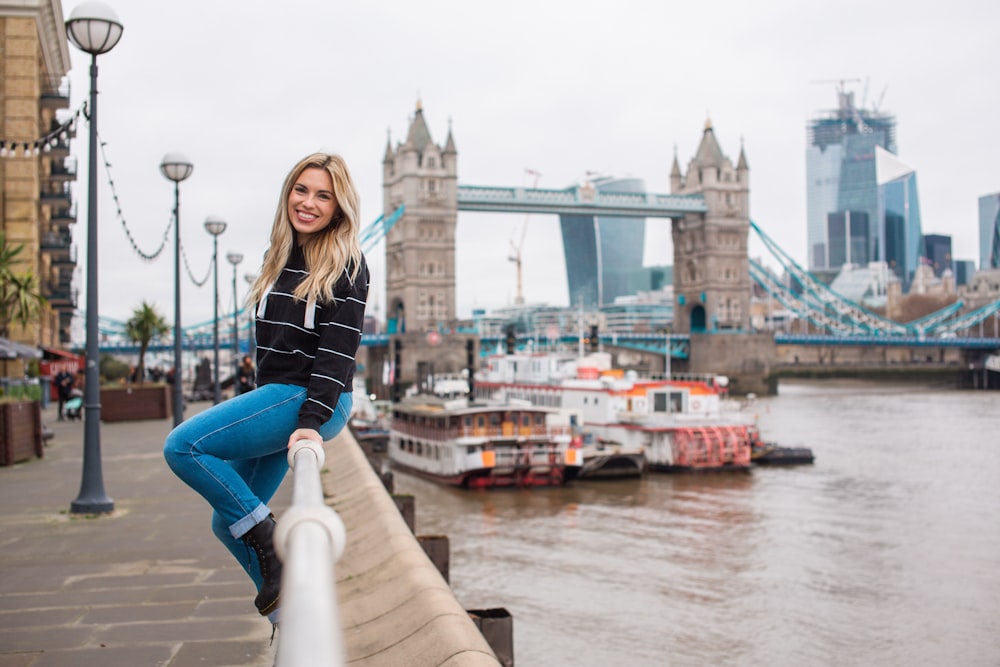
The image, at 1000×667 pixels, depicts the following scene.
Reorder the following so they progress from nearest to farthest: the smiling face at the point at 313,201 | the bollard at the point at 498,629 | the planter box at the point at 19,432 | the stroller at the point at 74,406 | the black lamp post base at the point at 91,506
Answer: the smiling face at the point at 313,201 → the bollard at the point at 498,629 → the black lamp post base at the point at 91,506 → the planter box at the point at 19,432 → the stroller at the point at 74,406

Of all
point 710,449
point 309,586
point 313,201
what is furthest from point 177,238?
point 710,449

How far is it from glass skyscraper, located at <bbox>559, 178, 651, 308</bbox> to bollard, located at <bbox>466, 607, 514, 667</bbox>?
174 m

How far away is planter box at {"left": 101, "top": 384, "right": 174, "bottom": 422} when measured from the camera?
1936cm

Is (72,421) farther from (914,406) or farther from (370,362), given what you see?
(370,362)

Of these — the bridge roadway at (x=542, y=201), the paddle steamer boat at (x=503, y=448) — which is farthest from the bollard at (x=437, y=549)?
the bridge roadway at (x=542, y=201)

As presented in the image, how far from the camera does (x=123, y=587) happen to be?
4.95 meters

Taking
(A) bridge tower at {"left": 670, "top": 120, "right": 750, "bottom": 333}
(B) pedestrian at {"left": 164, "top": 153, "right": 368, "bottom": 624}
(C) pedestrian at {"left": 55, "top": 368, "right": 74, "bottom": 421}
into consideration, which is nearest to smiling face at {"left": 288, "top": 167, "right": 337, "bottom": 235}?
(B) pedestrian at {"left": 164, "top": 153, "right": 368, "bottom": 624}

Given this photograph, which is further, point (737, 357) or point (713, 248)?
point (713, 248)

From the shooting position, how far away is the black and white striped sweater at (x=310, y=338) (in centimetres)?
256

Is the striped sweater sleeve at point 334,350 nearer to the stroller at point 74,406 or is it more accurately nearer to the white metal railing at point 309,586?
the white metal railing at point 309,586

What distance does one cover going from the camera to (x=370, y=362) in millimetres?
74125

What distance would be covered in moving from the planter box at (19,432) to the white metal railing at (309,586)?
1033cm

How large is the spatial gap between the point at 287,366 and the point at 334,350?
18cm

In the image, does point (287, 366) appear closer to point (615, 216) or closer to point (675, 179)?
point (615, 216)
